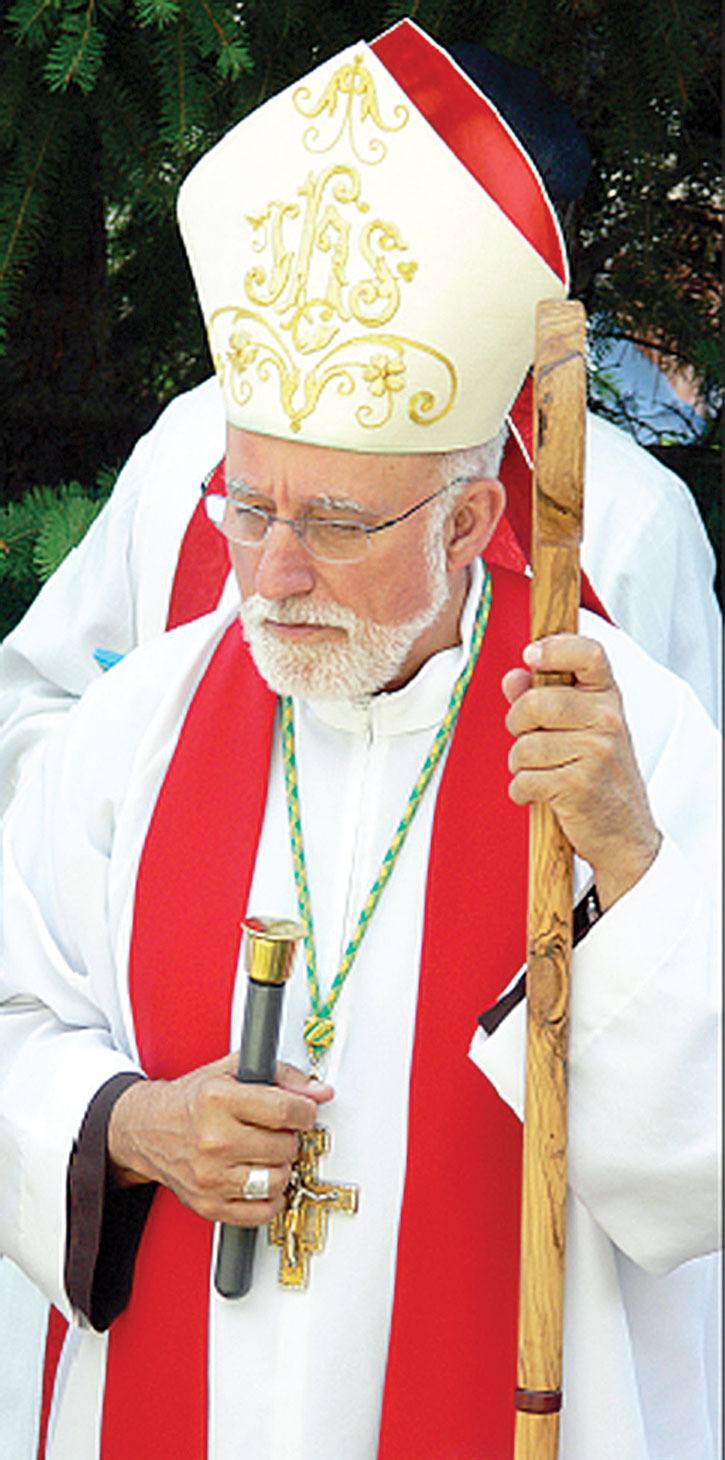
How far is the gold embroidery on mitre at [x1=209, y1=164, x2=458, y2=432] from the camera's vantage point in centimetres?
286

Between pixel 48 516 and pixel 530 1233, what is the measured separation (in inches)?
89.5

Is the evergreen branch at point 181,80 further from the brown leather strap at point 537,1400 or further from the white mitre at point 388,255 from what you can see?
the brown leather strap at point 537,1400

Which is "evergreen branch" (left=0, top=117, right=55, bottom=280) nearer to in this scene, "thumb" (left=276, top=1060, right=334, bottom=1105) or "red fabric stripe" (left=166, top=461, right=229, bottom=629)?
"red fabric stripe" (left=166, top=461, right=229, bottom=629)

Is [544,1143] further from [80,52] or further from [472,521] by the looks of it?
[80,52]

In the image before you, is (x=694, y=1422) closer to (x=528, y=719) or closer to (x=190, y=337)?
(x=528, y=719)

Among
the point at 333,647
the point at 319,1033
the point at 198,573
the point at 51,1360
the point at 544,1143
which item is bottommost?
the point at 51,1360

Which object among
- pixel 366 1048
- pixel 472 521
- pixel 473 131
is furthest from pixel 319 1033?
pixel 473 131

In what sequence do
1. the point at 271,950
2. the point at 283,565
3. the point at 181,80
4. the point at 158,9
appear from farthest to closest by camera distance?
the point at 181,80 → the point at 158,9 → the point at 283,565 → the point at 271,950

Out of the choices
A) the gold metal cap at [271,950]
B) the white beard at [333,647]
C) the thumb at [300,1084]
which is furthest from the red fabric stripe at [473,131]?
the thumb at [300,1084]

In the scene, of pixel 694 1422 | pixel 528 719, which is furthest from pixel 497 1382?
pixel 528 719

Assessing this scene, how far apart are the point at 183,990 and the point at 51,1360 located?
643 millimetres

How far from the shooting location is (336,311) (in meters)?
2.88

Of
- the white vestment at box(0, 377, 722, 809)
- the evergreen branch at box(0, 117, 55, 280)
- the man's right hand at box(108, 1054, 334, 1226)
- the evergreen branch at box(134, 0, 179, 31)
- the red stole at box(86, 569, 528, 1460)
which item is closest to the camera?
the man's right hand at box(108, 1054, 334, 1226)

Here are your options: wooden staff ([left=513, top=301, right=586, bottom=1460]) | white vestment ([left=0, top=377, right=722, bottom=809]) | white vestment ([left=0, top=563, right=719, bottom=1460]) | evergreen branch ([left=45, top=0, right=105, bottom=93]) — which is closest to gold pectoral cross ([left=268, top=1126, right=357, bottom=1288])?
white vestment ([left=0, top=563, right=719, bottom=1460])
